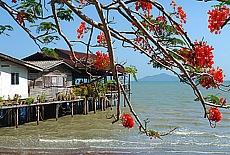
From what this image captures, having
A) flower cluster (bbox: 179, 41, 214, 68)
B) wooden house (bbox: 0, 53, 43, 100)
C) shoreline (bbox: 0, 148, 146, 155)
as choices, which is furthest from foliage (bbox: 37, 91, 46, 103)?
flower cluster (bbox: 179, 41, 214, 68)

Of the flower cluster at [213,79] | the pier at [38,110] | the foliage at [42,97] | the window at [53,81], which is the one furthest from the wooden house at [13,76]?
the flower cluster at [213,79]

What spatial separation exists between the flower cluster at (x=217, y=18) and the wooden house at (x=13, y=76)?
1855cm

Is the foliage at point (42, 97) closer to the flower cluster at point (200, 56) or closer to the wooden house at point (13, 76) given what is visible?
the wooden house at point (13, 76)

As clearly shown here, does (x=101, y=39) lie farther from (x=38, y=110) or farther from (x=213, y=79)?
(x=38, y=110)

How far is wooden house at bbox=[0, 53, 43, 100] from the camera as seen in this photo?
21.5 metres

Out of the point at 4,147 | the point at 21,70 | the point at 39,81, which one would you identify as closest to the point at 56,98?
the point at 39,81

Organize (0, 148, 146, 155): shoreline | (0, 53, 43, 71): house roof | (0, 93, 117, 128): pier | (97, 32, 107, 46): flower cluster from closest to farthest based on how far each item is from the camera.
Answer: (97, 32, 107, 46): flower cluster < (0, 148, 146, 155): shoreline < (0, 53, 43, 71): house roof < (0, 93, 117, 128): pier

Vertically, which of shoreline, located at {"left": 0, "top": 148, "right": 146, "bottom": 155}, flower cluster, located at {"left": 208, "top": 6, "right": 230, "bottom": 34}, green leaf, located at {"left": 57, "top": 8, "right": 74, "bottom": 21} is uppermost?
green leaf, located at {"left": 57, "top": 8, "right": 74, "bottom": 21}

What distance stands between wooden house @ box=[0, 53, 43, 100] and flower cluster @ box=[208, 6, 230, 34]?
60.9ft

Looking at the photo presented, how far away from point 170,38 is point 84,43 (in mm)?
937

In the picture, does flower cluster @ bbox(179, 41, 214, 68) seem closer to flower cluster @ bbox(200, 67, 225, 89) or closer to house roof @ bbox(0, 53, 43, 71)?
flower cluster @ bbox(200, 67, 225, 89)

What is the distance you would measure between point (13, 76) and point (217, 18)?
19943 millimetres

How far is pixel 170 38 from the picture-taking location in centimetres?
425

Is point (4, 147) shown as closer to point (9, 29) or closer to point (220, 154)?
point (220, 154)
